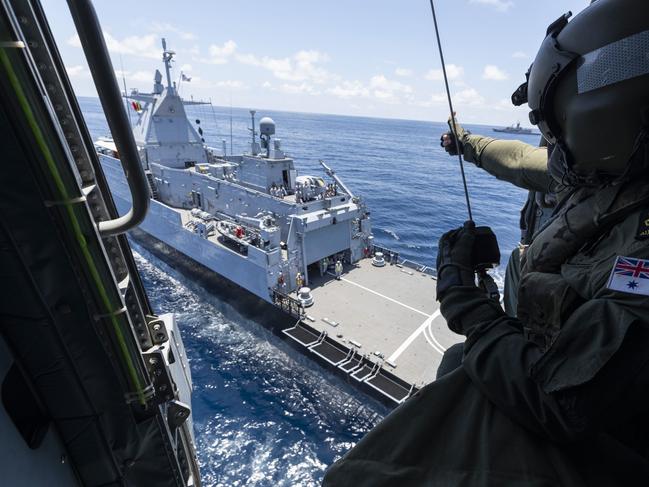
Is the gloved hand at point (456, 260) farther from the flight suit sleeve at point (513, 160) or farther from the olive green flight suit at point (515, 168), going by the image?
the flight suit sleeve at point (513, 160)

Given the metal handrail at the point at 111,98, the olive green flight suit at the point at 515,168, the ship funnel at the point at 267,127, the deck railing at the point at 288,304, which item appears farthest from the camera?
the ship funnel at the point at 267,127

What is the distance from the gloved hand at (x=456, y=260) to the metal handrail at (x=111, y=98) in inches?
61.4

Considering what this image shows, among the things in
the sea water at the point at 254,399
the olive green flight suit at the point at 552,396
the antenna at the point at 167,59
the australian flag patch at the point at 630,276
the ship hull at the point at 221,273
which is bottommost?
the sea water at the point at 254,399

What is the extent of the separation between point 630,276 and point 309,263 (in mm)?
14918

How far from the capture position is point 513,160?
10.1ft

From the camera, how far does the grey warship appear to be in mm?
11781

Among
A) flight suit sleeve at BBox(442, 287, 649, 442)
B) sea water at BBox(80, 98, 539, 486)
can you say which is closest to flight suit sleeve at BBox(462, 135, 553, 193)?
flight suit sleeve at BBox(442, 287, 649, 442)

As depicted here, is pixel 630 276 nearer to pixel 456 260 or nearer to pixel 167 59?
pixel 456 260

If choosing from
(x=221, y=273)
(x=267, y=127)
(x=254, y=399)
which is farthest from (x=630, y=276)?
(x=267, y=127)

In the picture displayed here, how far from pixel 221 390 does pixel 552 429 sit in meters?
12.8

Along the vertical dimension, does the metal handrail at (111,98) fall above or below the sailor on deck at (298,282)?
above

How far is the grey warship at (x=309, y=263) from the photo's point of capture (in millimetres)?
11781

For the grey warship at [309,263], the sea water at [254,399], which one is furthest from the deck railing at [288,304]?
the sea water at [254,399]

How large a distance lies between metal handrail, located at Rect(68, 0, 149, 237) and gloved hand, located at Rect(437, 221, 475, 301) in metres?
1.56
